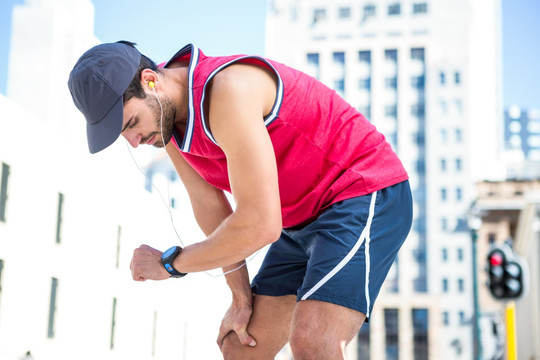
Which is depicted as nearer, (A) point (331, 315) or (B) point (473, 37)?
(A) point (331, 315)

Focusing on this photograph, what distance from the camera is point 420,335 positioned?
71.2m

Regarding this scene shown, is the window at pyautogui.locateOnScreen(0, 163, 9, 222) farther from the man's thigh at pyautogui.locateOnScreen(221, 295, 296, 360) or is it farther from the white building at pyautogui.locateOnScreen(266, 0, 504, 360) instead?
the white building at pyautogui.locateOnScreen(266, 0, 504, 360)

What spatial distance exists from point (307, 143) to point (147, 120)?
57 centimetres

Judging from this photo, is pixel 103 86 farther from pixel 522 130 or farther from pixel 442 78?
pixel 522 130

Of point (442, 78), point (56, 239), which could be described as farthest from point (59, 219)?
point (442, 78)

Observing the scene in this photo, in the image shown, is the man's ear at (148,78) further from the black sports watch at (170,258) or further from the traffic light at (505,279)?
the traffic light at (505,279)

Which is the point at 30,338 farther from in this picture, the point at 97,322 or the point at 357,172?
the point at 357,172

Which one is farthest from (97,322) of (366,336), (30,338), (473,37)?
(473,37)

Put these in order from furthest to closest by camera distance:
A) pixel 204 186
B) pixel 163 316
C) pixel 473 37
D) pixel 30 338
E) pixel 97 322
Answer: pixel 473 37
pixel 163 316
pixel 97 322
pixel 30 338
pixel 204 186

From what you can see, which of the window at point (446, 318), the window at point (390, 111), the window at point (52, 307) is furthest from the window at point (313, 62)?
the window at point (52, 307)

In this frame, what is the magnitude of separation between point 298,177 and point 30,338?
2246 cm

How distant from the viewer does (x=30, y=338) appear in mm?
23641

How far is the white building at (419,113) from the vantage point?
238 ft

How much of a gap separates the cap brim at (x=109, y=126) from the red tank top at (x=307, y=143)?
238mm
